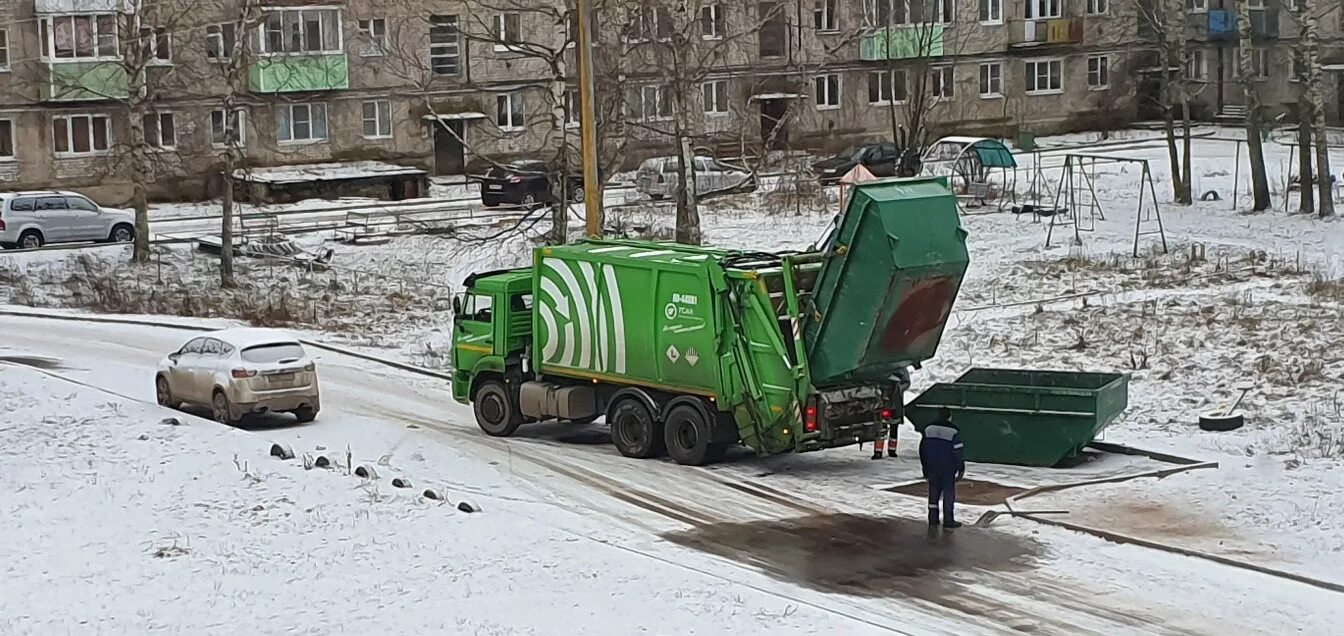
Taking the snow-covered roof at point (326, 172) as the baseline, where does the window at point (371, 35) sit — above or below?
above

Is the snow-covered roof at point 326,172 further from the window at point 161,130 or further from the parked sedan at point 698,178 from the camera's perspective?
the parked sedan at point 698,178

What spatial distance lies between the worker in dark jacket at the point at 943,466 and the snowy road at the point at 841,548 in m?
0.29

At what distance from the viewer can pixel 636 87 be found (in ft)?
144

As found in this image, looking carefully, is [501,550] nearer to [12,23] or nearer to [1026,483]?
[1026,483]

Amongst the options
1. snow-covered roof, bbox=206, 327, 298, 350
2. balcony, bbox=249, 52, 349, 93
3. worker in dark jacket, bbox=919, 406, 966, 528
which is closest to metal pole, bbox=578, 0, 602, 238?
snow-covered roof, bbox=206, 327, 298, 350

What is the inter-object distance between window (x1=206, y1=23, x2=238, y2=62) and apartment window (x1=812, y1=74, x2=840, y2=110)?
67.5ft

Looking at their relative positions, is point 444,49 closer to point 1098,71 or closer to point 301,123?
point 301,123

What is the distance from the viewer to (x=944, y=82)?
215ft

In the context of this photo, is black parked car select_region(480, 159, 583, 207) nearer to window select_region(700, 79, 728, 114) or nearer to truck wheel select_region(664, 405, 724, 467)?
window select_region(700, 79, 728, 114)

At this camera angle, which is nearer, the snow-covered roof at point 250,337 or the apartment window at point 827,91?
the snow-covered roof at point 250,337

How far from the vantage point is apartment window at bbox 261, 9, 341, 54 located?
A: 185ft

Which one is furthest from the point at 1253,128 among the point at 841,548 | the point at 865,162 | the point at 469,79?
the point at 841,548

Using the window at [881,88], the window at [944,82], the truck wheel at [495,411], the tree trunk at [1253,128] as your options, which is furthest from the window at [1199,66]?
the truck wheel at [495,411]

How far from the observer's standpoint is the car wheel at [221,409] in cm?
2466
